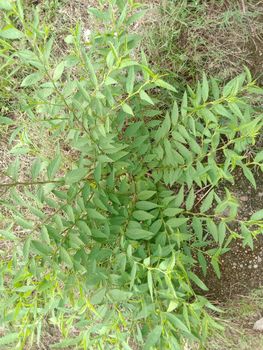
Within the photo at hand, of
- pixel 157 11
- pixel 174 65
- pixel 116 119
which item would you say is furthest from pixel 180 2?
pixel 116 119

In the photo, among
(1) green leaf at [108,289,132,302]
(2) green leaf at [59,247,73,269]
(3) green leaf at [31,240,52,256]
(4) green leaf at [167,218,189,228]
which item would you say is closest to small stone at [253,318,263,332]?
(4) green leaf at [167,218,189,228]

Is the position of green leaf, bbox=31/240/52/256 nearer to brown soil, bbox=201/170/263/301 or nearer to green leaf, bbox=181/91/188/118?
green leaf, bbox=181/91/188/118

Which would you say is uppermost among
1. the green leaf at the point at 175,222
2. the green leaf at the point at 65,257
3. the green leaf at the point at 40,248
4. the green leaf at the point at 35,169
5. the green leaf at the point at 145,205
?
the green leaf at the point at 35,169

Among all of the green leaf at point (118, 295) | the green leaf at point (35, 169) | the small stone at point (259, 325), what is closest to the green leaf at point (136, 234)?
the green leaf at point (118, 295)

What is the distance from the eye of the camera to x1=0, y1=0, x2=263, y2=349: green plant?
1928mm

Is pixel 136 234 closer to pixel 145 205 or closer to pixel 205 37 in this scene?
pixel 145 205

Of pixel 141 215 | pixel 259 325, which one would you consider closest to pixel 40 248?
pixel 141 215

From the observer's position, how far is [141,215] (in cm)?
244

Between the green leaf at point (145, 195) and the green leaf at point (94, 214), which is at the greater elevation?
the green leaf at point (94, 214)

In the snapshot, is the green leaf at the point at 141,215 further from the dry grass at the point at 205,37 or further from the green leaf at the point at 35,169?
the dry grass at the point at 205,37

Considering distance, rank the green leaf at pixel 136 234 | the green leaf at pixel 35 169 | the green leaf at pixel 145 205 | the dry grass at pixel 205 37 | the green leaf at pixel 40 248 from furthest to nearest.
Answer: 1. the dry grass at pixel 205 37
2. the green leaf at pixel 145 205
3. the green leaf at pixel 136 234
4. the green leaf at pixel 35 169
5. the green leaf at pixel 40 248

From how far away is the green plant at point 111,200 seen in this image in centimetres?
193

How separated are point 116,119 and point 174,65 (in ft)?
3.04

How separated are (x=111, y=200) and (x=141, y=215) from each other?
0.18m
